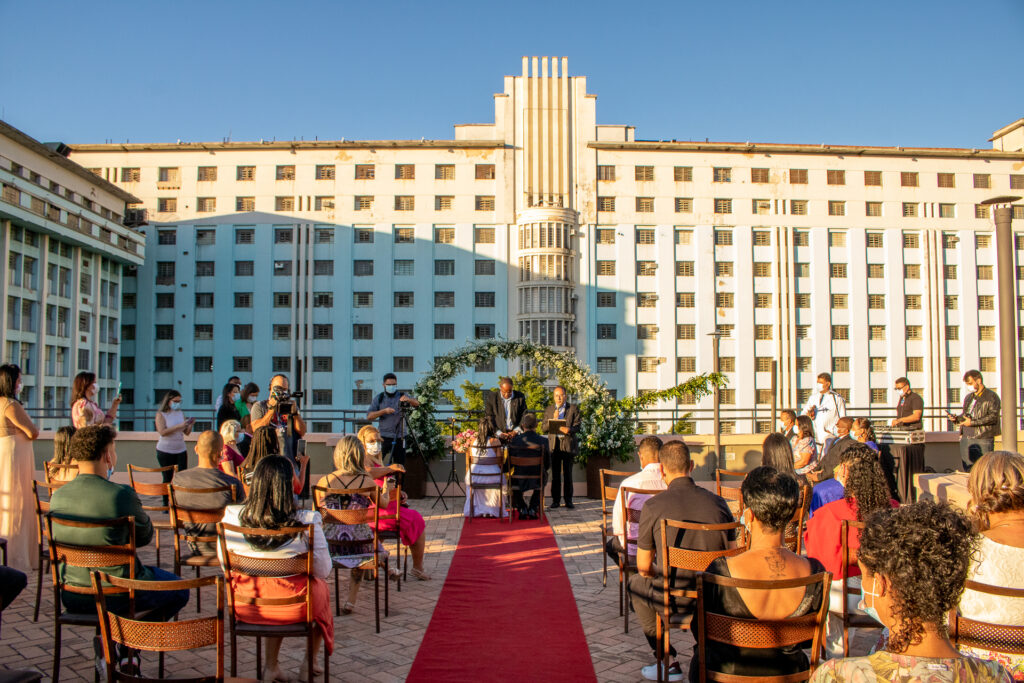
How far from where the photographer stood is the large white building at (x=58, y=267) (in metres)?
39.1

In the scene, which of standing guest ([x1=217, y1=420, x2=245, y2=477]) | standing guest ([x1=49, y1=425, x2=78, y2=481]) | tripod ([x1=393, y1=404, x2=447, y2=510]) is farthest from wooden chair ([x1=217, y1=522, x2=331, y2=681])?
tripod ([x1=393, y1=404, x2=447, y2=510])

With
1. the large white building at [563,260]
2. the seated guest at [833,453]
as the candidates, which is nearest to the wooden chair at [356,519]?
the seated guest at [833,453]

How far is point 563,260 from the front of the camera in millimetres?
47031

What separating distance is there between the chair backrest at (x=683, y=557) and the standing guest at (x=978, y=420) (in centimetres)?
768

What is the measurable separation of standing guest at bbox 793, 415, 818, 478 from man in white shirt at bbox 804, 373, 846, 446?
221cm

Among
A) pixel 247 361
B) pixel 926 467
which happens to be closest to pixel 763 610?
pixel 926 467

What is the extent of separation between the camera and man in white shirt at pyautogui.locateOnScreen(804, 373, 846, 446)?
39.3ft

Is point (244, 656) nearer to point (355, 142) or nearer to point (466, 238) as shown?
point (466, 238)

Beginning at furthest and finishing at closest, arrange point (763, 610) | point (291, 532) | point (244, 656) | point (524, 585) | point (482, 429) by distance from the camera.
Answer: point (482, 429) → point (524, 585) → point (244, 656) → point (291, 532) → point (763, 610)

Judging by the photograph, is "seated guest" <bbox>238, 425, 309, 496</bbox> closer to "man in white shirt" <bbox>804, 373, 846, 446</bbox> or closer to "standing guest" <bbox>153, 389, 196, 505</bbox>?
"standing guest" <bbox>153, 389, 196, 505</bbox>

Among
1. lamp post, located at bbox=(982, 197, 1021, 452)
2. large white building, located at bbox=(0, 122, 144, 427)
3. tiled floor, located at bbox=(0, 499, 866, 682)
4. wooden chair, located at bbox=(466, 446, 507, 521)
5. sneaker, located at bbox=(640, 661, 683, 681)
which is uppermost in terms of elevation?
large white building, located at bbox=(0, 122, 144, 427)

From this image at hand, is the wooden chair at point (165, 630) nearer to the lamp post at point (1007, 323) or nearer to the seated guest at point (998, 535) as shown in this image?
the seated guest at point (998, 535)

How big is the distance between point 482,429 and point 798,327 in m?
43.8

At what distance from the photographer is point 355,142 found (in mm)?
49469
